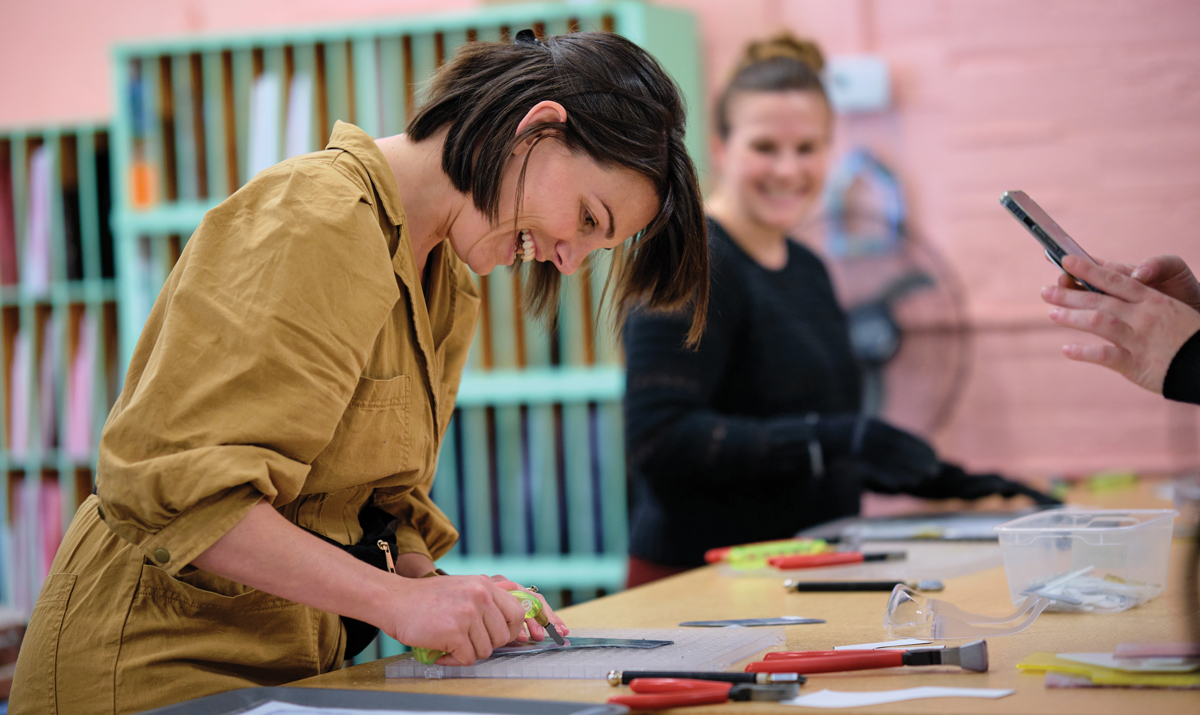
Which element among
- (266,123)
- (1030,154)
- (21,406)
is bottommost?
(21,406)

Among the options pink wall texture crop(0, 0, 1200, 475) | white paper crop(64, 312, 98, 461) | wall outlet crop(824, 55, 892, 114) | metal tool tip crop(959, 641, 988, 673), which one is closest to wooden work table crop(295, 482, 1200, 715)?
metal tool tip crop(959, 641, 988, 673)

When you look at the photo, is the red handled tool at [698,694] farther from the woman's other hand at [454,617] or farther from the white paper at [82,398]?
the white paper at [82,398]

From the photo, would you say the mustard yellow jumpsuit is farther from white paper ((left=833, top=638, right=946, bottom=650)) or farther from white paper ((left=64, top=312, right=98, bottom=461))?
white paper ((left=64, top=312, right=98, bottom=461))

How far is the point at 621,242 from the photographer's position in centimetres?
105

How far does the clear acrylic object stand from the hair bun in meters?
1.27

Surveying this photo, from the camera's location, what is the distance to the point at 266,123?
2.77 m

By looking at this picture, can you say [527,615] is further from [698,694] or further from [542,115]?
[542,115]

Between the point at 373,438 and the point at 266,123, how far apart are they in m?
2.13

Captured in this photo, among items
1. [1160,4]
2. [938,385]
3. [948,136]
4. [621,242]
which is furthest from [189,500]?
[1160,4]

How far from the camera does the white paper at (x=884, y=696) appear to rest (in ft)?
2.15

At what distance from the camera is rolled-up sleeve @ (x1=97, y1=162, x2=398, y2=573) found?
720 mm

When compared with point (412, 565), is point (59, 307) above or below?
above

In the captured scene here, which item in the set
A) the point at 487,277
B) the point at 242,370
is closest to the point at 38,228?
the point at 487,277

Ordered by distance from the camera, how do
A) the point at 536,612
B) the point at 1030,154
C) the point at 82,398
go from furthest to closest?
the point at 82,398 < the point at 1030,154 < the point at 536,612
